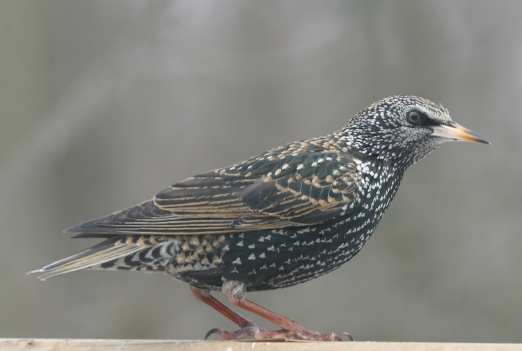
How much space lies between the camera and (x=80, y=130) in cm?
750

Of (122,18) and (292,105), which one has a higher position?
(122,18)

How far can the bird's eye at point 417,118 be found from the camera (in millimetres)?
4266

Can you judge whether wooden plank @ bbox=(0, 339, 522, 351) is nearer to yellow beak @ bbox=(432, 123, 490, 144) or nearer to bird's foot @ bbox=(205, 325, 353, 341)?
bird's foot @ bbox=(205, 325, 353, 341)

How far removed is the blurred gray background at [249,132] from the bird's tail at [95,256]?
2.72 metres

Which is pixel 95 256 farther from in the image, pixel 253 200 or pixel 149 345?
pixel 253 200

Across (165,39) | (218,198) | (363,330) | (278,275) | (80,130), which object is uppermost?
(165,39)

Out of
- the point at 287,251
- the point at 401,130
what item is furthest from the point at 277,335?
the point at 401,130

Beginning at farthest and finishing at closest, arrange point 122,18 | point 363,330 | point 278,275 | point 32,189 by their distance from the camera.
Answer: point 122,18 → point 32,189 → point 363,330 → point 278,275

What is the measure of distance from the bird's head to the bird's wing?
0.16 meters

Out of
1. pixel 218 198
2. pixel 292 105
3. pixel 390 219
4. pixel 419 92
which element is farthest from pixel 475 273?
pixel 218 198

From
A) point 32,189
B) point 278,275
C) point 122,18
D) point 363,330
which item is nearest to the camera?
point 278,275

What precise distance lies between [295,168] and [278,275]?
47cm

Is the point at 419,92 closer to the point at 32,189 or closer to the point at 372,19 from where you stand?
the point at 372,19

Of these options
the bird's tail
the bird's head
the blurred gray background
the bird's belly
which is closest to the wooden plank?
the bird's tail
